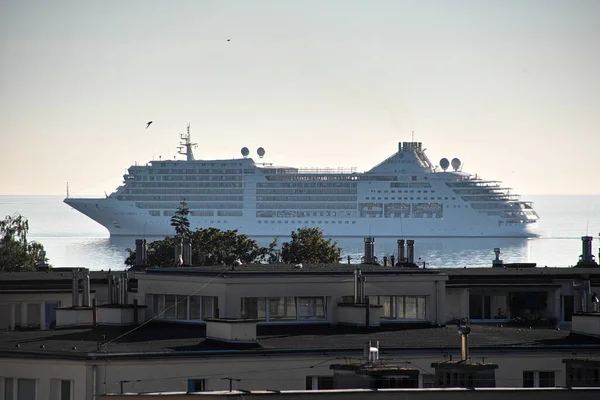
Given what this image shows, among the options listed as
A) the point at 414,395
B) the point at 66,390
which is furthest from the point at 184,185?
the point at 414,395

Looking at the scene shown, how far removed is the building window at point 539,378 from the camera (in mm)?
21172

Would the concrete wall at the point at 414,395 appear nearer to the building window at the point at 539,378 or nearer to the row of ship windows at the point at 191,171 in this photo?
the building window at the point at 539,378

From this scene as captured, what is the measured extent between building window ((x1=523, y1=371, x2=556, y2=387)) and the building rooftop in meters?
0.34

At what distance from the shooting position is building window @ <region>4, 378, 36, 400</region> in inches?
782

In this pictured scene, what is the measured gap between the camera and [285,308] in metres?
25.8

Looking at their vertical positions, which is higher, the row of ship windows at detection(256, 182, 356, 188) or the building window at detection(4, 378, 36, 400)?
the row of ship windows at detection(256, 182, 356, 188)

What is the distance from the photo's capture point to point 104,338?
2306cm

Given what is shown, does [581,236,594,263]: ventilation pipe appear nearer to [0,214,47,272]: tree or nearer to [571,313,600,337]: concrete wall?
[571,313,600,337]: concrete wall

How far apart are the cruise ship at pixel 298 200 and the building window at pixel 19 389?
170809mm

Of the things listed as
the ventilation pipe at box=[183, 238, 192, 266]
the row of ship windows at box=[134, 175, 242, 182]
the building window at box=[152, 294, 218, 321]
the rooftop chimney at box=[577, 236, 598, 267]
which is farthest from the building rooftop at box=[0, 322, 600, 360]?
the row of ship windows at box=[134, 175, 242, 182]

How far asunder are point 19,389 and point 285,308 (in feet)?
21.9

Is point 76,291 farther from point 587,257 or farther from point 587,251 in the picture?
point 587,251

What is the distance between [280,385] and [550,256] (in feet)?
435

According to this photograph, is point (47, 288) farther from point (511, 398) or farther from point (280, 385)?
point (511, 398)
